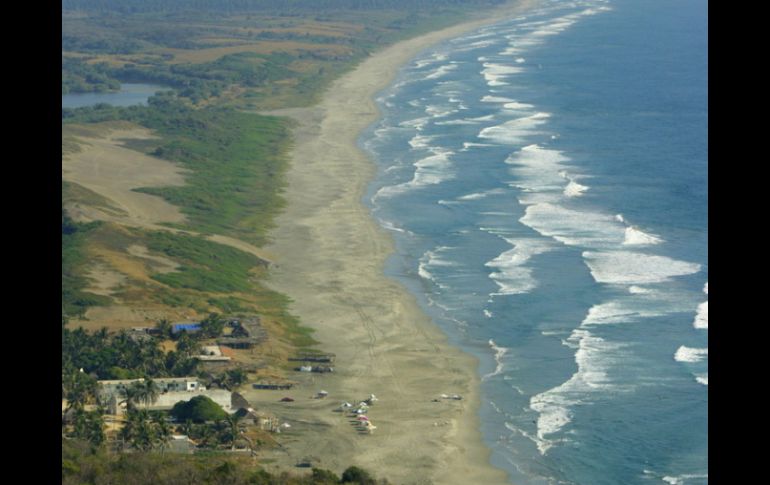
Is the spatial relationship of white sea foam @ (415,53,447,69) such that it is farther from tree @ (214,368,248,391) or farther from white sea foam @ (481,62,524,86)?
tree @ (214,368,248,391)

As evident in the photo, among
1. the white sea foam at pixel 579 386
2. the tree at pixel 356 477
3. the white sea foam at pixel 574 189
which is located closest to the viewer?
the tree at pixel 356 477

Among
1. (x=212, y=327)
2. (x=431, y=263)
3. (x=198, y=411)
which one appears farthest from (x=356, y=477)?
(x=431, y=263)

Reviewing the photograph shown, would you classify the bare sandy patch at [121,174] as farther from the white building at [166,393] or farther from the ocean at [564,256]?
the white building at [166,393]

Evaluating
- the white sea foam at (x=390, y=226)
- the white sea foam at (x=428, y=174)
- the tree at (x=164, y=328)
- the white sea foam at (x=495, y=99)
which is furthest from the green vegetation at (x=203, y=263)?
the white sea foam at (x=495, y=99)

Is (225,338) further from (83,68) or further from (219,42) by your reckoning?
(219,42)

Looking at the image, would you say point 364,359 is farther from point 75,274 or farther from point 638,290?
point 75,274
